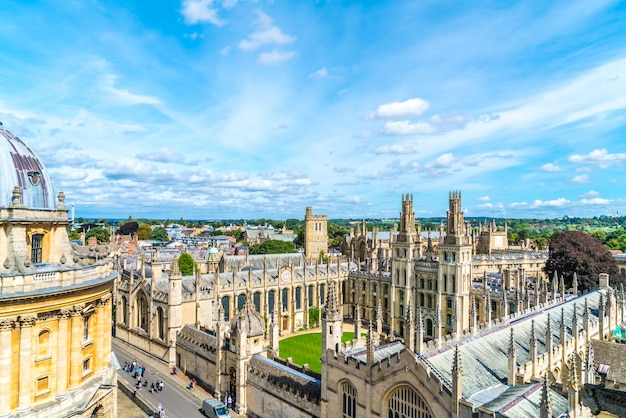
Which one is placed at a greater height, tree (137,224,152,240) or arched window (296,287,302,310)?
tree (137,224,152,240)

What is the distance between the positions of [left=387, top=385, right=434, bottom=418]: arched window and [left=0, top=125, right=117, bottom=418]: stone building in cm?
1548

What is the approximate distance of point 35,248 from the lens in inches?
806


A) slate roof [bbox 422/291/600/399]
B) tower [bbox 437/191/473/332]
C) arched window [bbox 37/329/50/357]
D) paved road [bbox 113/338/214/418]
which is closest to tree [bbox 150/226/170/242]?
paved road [bbox 113/338/214/418]

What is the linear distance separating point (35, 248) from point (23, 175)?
3758mm

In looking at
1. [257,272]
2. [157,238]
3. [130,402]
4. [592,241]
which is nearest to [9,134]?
[130,402]

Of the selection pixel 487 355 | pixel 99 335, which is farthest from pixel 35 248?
pixel 487 355

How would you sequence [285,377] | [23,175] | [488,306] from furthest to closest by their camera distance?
[488,306]
[285,377]
[23,175]

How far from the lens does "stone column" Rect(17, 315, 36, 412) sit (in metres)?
18.0

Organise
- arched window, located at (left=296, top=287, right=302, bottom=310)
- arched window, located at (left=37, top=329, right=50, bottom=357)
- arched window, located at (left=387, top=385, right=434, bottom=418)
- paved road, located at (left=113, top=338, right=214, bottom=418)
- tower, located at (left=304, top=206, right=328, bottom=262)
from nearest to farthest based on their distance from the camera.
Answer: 1. arched window, located at (left=37, top=329, right=50, bottom=357)
2. arched window, located at (left=387, top=385, right=434, bottom=418)
3. paved road, located at (left=113, top=338, right=214, bottom=418)
4. arched window, located at (left=296, top=287, right=302, bottom=310)
5. tower, located at (left=304, top=206, right=328, bottom=262)

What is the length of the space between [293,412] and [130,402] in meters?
14.0

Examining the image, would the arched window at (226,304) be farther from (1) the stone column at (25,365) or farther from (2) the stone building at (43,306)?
(1) the stone column at (25,365)

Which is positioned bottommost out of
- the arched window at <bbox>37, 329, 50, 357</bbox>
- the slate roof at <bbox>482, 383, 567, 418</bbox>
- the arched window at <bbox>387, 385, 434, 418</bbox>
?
the arched window at <bbox>387, 385, 434, 418</bbox>

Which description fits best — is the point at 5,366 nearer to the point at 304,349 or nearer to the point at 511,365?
the point at 511,365

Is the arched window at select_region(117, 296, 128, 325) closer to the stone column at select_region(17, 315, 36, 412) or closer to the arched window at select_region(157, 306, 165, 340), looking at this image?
the arched window at select_region(157, 306, 165, 340)
